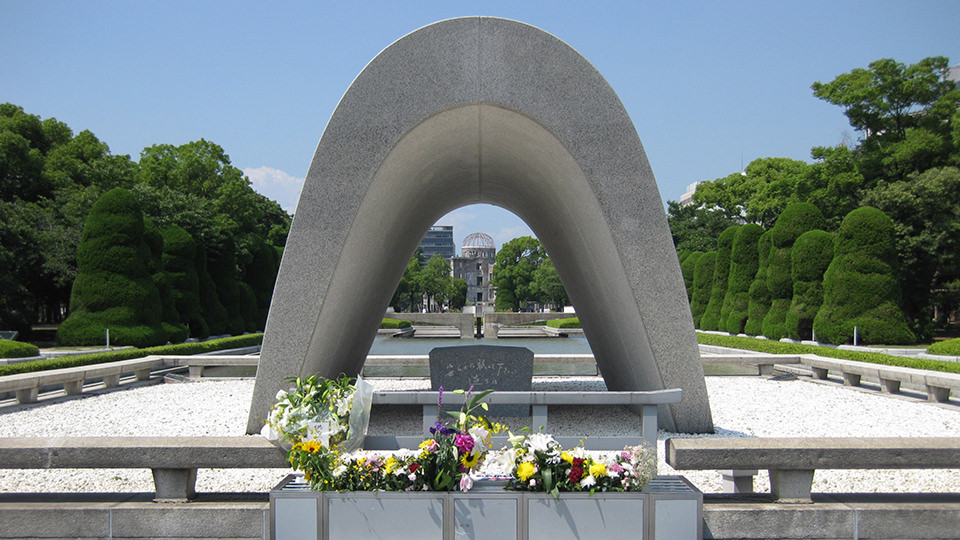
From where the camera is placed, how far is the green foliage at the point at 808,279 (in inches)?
810

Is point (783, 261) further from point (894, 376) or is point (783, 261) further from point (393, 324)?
point (393, 324)

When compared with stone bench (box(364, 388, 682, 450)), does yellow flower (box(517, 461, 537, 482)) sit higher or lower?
higher

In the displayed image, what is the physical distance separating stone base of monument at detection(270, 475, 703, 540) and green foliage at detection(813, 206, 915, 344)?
698 inches

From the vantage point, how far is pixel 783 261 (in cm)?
2231

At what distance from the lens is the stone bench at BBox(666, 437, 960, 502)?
3752 mm

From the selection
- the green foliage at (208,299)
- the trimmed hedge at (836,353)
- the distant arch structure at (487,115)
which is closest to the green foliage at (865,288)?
the trimmed hedge at (836,353)

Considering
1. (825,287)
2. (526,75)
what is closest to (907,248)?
(825,287)

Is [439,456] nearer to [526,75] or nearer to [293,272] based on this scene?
[293,272]

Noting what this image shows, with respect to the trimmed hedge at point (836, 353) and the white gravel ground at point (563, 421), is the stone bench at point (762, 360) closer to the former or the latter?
the trimmed hedge at point (836, 353)

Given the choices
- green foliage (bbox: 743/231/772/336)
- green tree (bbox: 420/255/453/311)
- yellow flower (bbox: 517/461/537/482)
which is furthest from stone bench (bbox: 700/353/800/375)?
green tree (bbox: 420/255/453/311)

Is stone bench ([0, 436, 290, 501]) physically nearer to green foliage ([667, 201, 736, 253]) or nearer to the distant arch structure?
the distant arch structure

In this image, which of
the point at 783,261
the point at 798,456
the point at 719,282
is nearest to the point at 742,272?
the point at 719,282

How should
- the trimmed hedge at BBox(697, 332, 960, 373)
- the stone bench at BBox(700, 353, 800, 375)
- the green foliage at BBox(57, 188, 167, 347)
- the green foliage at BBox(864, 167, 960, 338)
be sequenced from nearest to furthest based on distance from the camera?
the trimmed hedge at BBox(697, 332, 960, 373), the stone bench at BBox(700, 353, 800, 375), the green foliage at BBox(57, 188, 167, 347), the green foliage at BBox(864, 167, 960, 338)

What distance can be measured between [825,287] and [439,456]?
19281 mm
